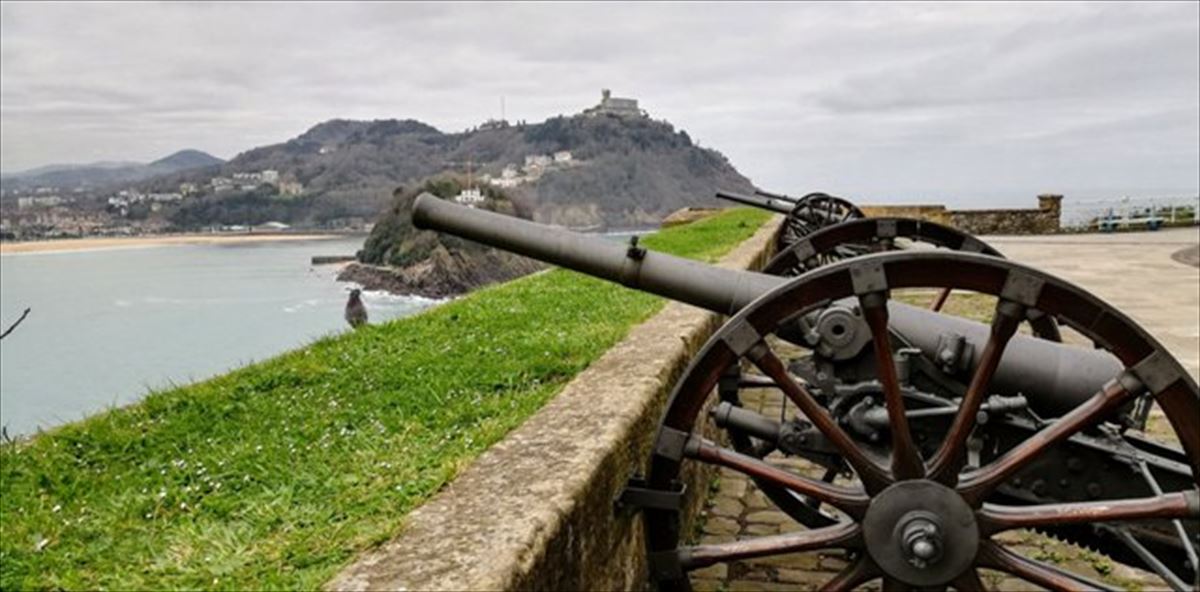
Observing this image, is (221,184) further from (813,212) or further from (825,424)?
(825,424)

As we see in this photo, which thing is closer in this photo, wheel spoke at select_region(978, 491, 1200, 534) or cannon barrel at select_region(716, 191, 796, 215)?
wheel spoke at select_region(978, 491, 1200, 534)

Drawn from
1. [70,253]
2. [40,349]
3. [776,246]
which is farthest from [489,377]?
[70,253]

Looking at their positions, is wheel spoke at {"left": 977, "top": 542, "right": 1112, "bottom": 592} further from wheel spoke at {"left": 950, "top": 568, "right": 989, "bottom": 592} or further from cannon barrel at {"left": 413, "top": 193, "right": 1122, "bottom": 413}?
cannon barrel at {"left": 413, "top": 193, "right": 1122, "bottom": 413}

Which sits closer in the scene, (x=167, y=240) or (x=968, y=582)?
(x=968, y=582)

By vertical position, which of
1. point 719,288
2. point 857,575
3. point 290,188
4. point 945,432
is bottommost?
point 857,575

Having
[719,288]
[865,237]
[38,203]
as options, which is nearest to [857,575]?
[719,288]

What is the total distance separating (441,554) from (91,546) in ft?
3.21

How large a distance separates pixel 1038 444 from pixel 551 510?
1169mm

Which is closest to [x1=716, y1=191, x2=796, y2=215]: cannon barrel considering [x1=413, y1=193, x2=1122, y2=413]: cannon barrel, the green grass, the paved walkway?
the paved walkway

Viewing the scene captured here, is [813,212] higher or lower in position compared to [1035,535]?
higher

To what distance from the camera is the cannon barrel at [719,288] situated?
2545mm

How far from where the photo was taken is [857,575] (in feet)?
7.34

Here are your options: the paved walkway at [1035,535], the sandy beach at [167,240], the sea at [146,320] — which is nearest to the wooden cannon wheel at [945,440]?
the paved walkway at [1035,535]

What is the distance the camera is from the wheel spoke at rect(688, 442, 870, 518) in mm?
2246
